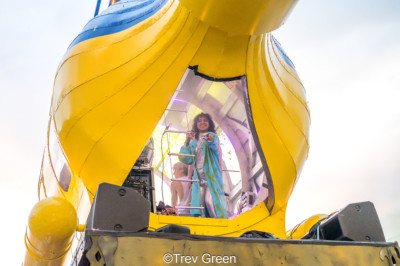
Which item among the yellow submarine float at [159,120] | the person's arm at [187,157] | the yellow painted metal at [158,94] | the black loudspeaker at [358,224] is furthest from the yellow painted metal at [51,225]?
the person's arm at [187,157]

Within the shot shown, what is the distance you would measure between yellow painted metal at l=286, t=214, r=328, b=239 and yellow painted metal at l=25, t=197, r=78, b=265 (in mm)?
1845

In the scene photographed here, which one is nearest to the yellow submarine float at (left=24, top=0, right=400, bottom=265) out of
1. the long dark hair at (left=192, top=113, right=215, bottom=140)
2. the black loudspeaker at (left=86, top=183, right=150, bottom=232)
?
the black loudspeaker at (left=86, top=183, right=150, bottom=232)

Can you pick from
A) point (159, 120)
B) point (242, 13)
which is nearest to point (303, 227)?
point (159, 120)

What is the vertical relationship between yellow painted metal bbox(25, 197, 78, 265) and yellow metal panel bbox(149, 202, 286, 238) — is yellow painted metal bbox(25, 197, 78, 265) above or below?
below

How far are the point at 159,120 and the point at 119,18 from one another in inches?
31.8

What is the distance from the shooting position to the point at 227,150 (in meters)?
3.88

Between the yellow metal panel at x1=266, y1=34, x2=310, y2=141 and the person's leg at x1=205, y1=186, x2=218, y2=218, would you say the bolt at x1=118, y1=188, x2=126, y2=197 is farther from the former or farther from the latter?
the yellow metal panel at x1=266, y1=34, x2=310, y2=141

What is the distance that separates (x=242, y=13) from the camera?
2.62 m

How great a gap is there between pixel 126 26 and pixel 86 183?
1.16m

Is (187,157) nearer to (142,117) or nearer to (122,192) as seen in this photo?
(142,117)

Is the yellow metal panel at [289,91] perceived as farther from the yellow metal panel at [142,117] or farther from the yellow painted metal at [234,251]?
the yellow painted metal at [234,251]

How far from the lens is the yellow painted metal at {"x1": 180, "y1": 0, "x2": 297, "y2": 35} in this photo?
2541 millimetres

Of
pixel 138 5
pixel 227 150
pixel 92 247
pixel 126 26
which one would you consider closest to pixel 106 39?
pixel 126 26

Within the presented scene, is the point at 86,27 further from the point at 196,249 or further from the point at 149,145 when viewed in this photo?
the point at 196,249
